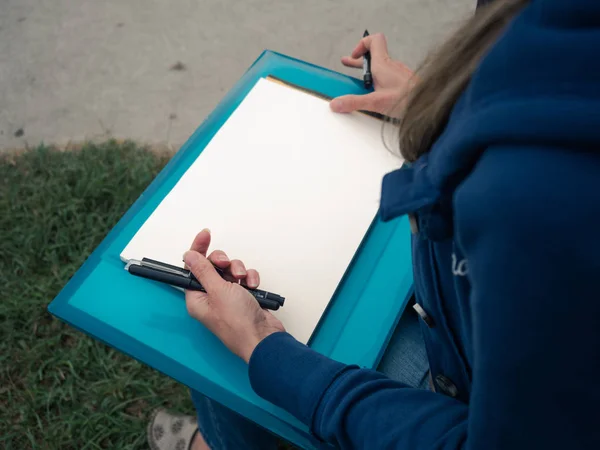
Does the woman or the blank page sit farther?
the blank page

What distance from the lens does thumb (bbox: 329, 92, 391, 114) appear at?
79 centimetres

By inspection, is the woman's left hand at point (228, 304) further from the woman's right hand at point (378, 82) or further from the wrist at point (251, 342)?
the woman's right hand at point (378, 82)

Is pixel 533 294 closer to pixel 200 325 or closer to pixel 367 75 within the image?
pixel 200 325

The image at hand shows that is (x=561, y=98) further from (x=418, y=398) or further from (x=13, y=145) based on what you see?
(x=13, y=145)

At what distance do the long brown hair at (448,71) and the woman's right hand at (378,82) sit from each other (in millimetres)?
246

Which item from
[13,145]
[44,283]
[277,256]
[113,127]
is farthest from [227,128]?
[13,145]

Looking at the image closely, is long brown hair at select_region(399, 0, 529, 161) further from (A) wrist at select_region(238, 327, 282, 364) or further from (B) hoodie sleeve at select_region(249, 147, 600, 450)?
(A) wrist at select_region(238, 327, 282, 364)

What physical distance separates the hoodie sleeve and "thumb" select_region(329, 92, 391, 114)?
1.61 feet

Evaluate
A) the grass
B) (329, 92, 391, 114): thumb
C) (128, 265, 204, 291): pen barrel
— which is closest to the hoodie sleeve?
(128, 265, 204, 291): pen barrel

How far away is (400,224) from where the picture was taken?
0.72 meters

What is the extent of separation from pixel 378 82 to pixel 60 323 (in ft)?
3.05

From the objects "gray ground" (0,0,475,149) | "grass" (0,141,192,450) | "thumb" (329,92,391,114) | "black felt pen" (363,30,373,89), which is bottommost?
"grass" (0,141,192,450)

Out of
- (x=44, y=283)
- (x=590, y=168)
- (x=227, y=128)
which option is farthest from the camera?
(x=44, y=283)

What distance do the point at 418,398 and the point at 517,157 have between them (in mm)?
283
